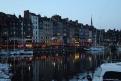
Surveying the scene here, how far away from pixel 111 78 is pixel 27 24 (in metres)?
135

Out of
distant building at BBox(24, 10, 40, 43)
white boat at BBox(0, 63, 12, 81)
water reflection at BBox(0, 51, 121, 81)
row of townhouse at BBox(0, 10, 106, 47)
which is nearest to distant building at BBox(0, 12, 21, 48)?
row of townhouse at BBox(0, 10, 106, 47)

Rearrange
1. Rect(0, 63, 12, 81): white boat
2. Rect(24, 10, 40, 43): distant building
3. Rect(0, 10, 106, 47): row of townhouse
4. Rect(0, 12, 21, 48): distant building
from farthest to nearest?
Rect(24, 10, 40, 43): distant building < Rect(0, 10, 106, 47): row of townhouse < Rect(0, 12, 21, 48): distant building < Rect(0, 63, 12, 81): white boat

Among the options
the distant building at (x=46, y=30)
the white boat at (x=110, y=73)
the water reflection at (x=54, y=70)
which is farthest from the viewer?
the distant building at (x=46, y=30)

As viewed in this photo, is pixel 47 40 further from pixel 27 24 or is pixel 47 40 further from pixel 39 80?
pixel 39 80

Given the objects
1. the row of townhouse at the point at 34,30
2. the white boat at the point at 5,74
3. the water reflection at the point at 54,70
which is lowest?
the water reflection at the point at 54,70

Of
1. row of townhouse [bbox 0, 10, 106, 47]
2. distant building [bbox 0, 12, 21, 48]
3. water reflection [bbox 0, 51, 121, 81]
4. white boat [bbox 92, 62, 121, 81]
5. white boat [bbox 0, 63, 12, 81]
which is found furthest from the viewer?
row of townhouse [bbox 0, 10, 106, 47]

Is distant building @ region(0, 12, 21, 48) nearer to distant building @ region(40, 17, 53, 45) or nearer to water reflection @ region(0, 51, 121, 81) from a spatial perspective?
distant building @ region(40, 17, 53, 45)

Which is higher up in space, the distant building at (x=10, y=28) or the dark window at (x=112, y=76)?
the distant building at (x=10, y=28)

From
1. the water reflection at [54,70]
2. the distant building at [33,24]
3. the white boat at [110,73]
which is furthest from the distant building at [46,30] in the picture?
the white boat at [110,73]

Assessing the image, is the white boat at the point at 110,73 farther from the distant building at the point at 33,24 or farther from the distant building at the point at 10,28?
the distant building at the point at 33,24

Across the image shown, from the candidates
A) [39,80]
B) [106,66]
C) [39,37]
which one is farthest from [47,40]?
[106,66]

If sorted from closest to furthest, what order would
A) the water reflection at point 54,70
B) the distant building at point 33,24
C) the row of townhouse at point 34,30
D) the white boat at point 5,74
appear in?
the white boat at point 5,74 < the water reflection at point 54,70 < the row of townhouse at point 34,30 < the distant building at point 33,24

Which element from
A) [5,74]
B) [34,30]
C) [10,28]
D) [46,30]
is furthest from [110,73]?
[46,30]

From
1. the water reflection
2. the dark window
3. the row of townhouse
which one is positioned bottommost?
the water reflection
